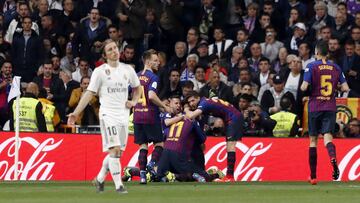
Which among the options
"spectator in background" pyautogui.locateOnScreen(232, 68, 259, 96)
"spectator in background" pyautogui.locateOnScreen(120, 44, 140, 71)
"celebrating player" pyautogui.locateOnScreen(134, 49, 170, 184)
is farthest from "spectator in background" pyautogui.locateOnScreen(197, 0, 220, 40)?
"celebrating player" pyautogui.locateOnScreen(134, 49, 170, 184)

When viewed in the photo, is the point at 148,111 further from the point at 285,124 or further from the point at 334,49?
the point at 334,49

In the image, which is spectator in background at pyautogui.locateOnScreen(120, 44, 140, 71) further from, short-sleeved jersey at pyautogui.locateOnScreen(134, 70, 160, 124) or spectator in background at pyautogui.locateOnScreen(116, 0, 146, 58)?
short-sleeved jersey at pyautogui.locateOnScreen(134, 70, 160, 124)

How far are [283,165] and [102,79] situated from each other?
307 inches

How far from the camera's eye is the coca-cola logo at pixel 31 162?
Answer: 25250 mm

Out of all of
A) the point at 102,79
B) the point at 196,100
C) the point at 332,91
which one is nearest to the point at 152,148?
the point at 196,100

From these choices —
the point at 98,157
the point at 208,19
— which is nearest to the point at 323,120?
the point at 98,157

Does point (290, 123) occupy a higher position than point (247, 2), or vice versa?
point (247, 2)

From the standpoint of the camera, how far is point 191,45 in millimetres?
30188

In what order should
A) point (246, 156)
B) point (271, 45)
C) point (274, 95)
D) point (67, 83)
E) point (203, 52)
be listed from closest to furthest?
point (246, 156) → point (274, 95) → point (67, 83) → point (271, 45) → point (203, 52)

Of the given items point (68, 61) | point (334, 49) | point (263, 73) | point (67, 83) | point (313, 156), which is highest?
point (334, 49)

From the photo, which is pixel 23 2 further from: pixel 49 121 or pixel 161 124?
pixel 161 124

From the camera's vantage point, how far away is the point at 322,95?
70.0 ft

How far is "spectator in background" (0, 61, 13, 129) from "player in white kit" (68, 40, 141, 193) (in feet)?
33.2
